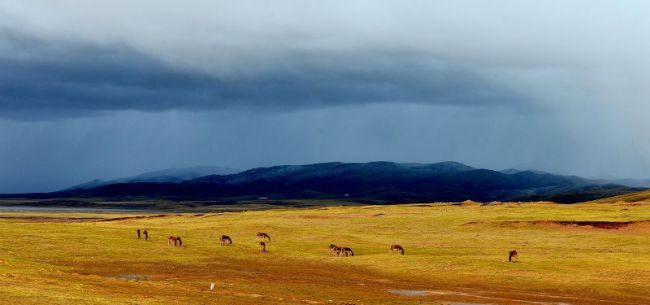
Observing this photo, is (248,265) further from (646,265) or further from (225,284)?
(646,265)

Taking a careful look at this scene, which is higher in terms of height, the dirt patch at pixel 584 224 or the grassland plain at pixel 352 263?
the dirt patch at pixel 584 224

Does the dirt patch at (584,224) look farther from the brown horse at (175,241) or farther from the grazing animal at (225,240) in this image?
the brown horse at (175,241)

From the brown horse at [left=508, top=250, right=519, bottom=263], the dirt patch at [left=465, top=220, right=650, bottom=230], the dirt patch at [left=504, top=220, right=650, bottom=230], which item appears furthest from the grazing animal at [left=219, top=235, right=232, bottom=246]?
the dirt patch at [left=504, top=220, right=650, bottom=230]

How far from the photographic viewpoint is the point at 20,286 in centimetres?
3897

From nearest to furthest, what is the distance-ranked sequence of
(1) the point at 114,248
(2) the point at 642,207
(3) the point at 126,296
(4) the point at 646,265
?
(3) the point at 126,296 < (4) the point at 646,265 < (1) the point at 114,248 < (2) the point at 642,207

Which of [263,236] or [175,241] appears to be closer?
[175,241]

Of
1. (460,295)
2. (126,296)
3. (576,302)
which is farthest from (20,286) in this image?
(576,302)

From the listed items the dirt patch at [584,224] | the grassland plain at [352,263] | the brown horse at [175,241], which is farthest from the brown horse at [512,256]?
the dirt patch at [584,224]

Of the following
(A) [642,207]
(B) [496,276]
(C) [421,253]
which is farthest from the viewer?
(A) [642,207]

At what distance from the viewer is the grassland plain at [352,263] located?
4434 cm

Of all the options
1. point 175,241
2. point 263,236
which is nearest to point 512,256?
point 263,236

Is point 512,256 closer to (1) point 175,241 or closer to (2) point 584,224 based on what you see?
(1) point 175,241

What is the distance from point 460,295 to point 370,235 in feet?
154

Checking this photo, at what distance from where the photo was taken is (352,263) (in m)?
66.6
